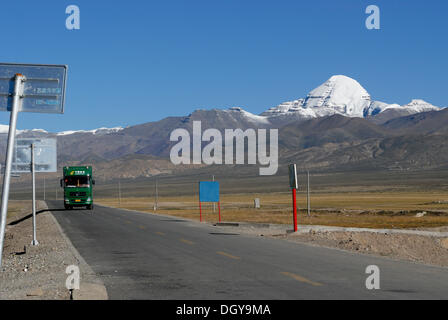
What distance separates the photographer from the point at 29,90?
434 inches

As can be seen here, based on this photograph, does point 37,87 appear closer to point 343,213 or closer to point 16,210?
point 343,213

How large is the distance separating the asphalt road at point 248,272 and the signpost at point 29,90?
3.39 metres

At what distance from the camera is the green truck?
59.2 m

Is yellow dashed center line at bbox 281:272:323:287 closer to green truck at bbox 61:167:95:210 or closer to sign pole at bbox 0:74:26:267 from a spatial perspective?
sign pole at bbox 0:74:26:267

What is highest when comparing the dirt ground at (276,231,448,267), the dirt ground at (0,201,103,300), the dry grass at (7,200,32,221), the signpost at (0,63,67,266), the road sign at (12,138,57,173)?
the road sign at (12,138,57,173)

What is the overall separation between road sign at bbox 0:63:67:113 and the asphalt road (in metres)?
3.47

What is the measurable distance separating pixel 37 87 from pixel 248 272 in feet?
20.5

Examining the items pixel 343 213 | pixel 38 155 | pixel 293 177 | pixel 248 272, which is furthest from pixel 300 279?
pixel 38 155

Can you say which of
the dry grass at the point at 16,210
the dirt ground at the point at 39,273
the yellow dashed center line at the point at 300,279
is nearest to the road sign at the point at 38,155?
the dry grass at the point at 16,210

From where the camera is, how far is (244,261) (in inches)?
671

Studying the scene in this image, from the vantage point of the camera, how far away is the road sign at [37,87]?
1079 cm

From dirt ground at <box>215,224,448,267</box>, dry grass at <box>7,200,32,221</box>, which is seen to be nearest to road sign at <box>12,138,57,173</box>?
dry grass at <box>7,200,32,221</box>
